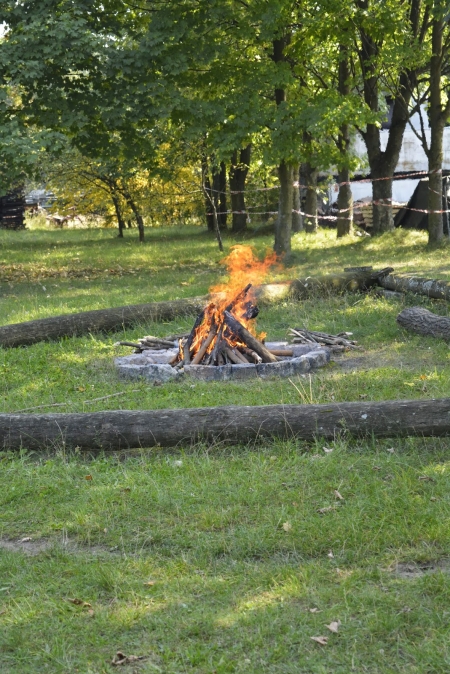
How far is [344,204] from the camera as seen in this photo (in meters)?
25.9

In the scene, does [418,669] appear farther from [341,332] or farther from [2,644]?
[341,332]

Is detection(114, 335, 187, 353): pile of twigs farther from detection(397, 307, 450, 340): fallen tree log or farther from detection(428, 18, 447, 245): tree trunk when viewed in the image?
detection(428, 18, 447, 245): tree trunk

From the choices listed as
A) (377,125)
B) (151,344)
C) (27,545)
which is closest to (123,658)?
(27,545)

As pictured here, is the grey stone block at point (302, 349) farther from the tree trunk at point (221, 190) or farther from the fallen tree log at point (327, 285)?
the tree trunk at point (221, 190)

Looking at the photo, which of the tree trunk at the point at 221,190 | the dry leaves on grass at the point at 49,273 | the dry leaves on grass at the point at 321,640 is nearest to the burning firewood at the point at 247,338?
the dry leaves on grass at the point at 321,640

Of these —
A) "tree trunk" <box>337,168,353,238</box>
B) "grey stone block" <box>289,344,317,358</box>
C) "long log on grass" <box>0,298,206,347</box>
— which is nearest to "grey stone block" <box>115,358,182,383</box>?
"grey stone block" <box>289,344,317,358</box>

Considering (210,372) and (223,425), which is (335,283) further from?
(223,425)

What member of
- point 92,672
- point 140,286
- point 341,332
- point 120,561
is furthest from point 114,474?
point 140,286

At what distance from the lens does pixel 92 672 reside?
396 cm

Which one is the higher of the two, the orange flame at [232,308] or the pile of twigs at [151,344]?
the orange flame at [232,308]

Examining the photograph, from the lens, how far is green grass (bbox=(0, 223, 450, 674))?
414 centimetres

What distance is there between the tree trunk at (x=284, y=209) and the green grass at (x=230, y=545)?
1114 centimetres

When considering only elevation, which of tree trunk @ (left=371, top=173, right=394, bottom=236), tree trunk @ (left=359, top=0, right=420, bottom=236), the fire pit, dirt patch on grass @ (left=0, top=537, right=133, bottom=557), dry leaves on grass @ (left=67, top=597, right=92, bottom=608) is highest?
tree trunk @ (left=359, top=0, right=420, bottom=236)

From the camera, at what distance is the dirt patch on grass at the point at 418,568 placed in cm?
475
